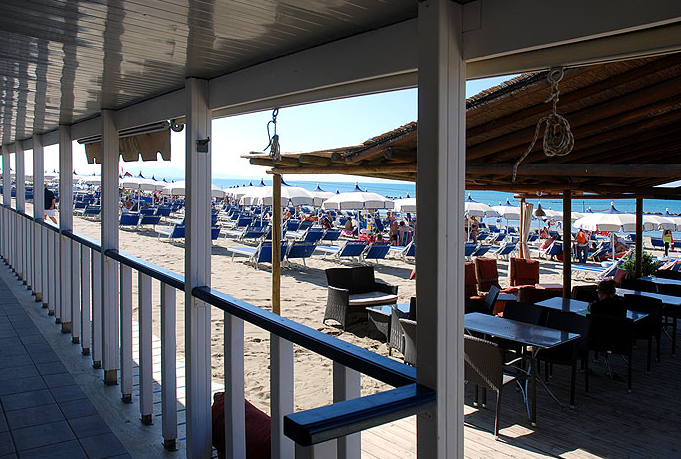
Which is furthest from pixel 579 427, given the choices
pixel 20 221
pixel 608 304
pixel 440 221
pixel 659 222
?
pixel 659 222

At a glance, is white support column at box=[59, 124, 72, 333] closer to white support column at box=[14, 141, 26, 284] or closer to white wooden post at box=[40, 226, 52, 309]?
white wooden post at box=[40, 226, 52, 309]

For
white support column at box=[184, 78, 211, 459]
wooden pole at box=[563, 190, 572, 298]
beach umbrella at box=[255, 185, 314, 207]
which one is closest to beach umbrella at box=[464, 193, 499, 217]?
beach umbrella at box=[255, 185, 314, 207]

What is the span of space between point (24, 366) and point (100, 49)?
8.89 ft

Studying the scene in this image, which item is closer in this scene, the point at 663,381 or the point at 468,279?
the point at 663,381

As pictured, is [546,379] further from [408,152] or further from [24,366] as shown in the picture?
[24,366]

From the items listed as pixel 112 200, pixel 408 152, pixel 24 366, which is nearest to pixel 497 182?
pixel 408 152

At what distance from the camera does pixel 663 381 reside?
5.35m

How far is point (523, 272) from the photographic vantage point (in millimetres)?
9711

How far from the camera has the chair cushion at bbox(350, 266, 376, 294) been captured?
26.2ft

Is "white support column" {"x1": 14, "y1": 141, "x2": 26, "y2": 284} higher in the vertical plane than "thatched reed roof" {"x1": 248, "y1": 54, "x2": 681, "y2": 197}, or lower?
lower

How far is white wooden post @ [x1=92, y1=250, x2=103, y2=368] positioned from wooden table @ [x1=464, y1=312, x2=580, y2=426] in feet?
9.87

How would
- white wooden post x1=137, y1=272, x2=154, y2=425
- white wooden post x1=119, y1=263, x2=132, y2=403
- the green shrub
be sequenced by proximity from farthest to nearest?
the green shrub
white wooden post x1=119, y1=263, x2=132, y2=403
white wooden post x1=137, y1=272, x2=154, y2=425

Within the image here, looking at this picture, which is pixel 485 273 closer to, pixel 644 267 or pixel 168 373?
pixel 644 267

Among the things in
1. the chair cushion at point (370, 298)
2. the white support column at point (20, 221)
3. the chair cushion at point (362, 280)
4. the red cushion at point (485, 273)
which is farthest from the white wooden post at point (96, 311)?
the red cushion at point (485, 273)
